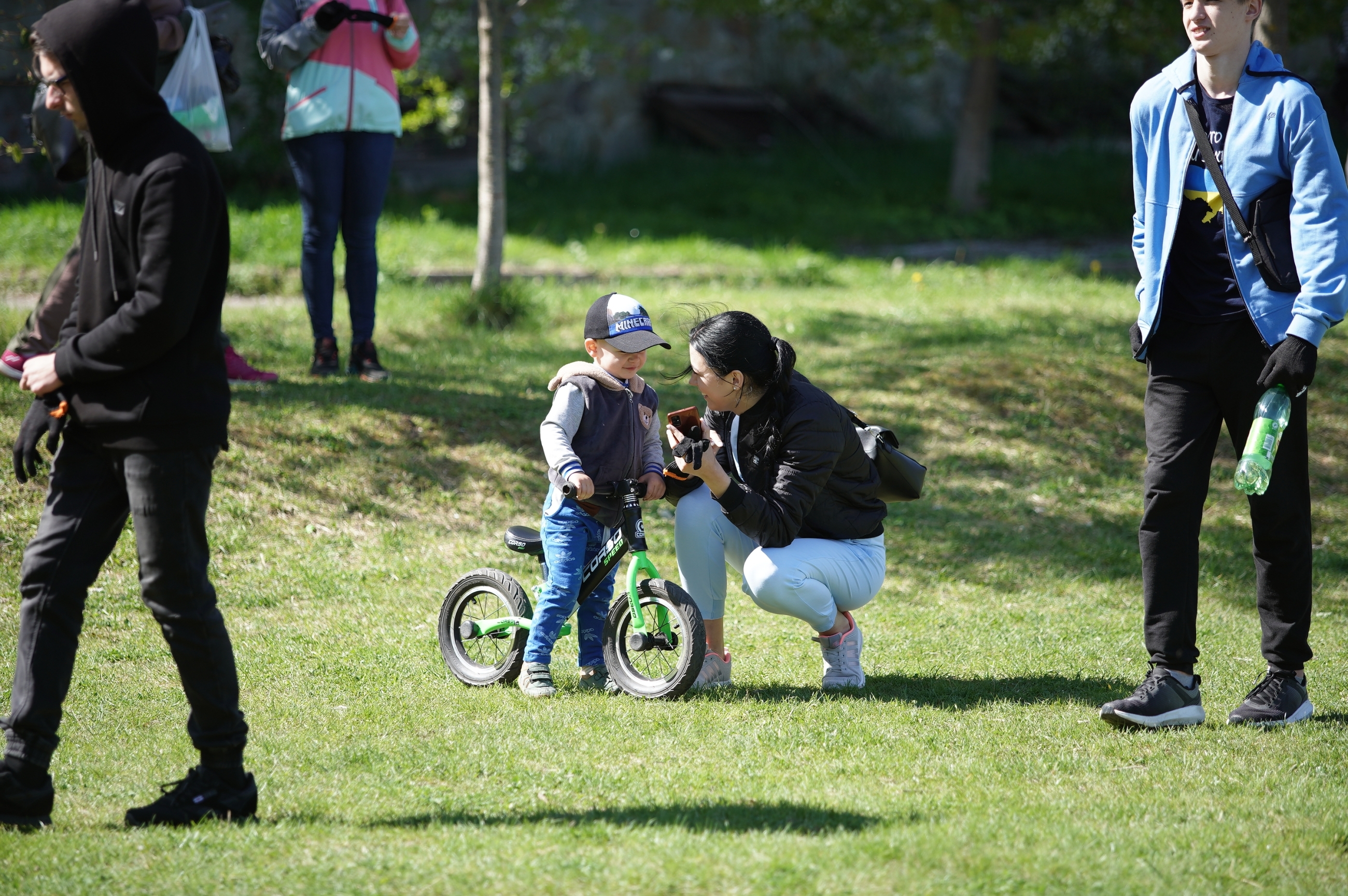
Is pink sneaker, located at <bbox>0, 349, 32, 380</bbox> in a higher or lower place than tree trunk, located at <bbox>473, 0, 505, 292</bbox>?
lower

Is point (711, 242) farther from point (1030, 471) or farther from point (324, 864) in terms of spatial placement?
point (324, 864)

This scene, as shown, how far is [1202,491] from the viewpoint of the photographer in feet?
13.3

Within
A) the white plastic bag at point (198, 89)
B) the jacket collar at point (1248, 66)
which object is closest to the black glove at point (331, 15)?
the white plastic bag at point (198, 89)

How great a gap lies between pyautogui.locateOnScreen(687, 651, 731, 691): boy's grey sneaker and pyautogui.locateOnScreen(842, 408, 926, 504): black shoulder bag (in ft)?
2.68

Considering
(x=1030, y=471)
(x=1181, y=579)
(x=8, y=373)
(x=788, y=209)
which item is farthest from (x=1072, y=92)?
(x=8, y=373)

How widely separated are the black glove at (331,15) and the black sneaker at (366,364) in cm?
174

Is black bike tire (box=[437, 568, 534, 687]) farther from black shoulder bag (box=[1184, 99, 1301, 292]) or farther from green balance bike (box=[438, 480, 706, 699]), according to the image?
black shoulder bag (box=[1184, 99, 1301, 292])

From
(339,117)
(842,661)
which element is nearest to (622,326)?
(842,661)

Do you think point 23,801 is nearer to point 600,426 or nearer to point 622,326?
point 600,426

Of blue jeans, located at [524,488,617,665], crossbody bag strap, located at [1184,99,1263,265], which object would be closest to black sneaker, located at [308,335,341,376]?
blue jeans, located at [524,488,617,665]

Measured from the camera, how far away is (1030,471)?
7.68 metres

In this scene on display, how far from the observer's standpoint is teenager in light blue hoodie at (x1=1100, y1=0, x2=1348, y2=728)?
149 inches

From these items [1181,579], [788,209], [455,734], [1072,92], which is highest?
[1072,92]

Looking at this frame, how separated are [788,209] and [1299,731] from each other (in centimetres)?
1139
